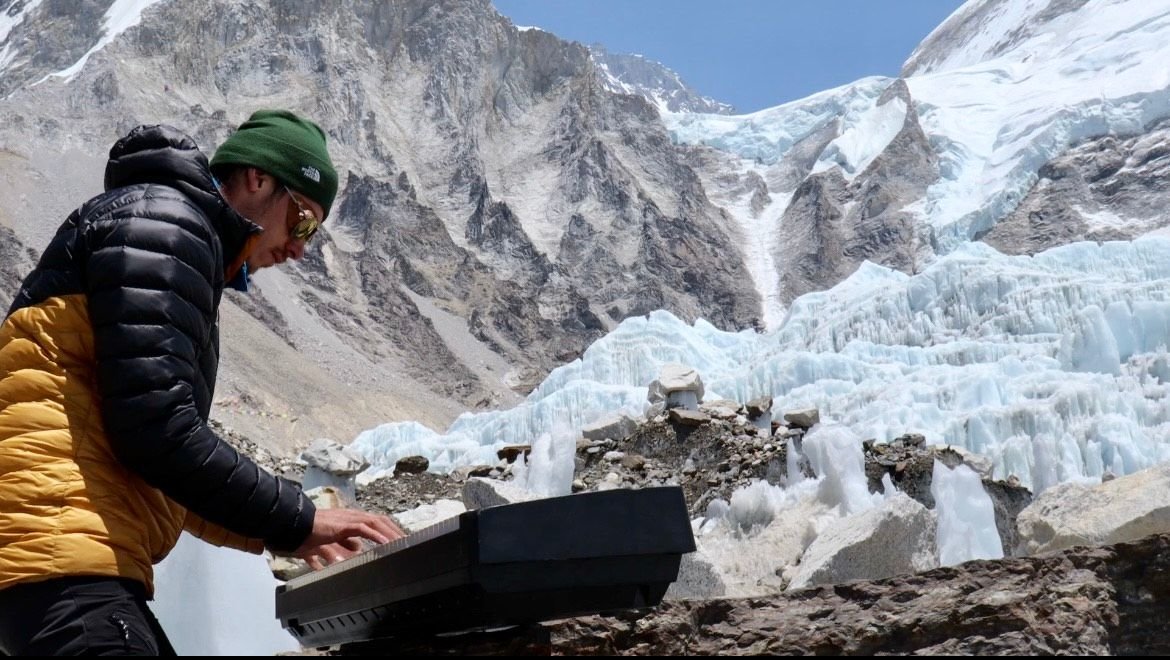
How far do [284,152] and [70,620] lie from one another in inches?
30.3

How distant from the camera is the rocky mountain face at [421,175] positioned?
7762 cm

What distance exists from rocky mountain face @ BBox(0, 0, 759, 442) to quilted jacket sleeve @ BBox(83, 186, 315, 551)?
6228 cm

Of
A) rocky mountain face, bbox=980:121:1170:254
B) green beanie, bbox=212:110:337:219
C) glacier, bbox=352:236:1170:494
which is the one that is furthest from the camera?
rocky mountain face, bbox=980:121:1170:254

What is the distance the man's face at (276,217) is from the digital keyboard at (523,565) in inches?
21.2

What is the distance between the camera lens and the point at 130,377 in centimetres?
144

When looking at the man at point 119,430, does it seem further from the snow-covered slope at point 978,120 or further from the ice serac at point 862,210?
the ice serac at point 862,210

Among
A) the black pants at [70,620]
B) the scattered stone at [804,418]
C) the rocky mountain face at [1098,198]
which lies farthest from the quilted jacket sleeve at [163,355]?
the rocky mountain face at [1098,198]

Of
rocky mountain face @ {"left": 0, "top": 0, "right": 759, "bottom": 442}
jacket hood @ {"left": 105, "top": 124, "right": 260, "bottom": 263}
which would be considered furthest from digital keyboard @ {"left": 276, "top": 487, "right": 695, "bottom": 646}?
rocky mountain face @ {"left": 0, "top": 0, "right": 759, "bottom": 442}

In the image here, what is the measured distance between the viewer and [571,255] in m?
105

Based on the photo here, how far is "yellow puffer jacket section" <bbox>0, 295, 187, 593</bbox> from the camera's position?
1.42 m

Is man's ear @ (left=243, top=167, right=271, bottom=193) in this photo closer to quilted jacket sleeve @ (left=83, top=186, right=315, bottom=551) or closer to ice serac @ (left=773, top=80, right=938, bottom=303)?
quilted jacket sleeve @ (left=83, top=186, right=315, bottom=551)

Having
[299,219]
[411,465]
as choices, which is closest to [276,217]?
[299,219]

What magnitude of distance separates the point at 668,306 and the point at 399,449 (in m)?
70.6

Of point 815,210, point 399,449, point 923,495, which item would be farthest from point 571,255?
point 923,495
